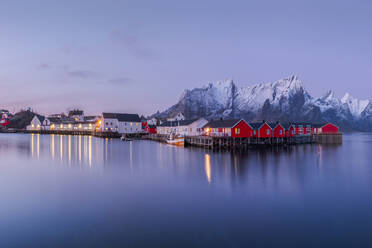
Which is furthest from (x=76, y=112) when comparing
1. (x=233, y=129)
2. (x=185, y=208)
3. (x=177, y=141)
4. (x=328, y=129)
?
(x=185, y=208)

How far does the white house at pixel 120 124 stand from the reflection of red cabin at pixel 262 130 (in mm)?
53832

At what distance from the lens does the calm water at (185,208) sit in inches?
483

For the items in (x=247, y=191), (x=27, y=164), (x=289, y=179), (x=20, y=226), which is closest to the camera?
(x=20, y=226)

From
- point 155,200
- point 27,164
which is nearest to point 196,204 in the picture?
point 155,200

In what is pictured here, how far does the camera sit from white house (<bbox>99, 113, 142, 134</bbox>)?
330 feet

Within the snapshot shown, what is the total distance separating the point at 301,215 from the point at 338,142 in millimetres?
74211

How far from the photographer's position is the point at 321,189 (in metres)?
22.0

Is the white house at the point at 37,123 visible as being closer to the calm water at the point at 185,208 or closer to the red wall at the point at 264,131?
the red wall at the point at 264,131

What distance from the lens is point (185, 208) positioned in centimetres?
1669

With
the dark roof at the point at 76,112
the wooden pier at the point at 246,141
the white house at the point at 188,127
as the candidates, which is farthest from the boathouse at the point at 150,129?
the dark roof at the point at 76,112

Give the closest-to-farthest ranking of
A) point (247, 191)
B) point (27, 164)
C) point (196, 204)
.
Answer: point (196, 204) < point (247, 191) < point (27, 164)

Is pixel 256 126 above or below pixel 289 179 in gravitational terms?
above

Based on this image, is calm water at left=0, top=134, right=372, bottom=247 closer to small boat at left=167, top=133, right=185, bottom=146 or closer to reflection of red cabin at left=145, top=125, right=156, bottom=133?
small boat at left=167, top=133, right=185, bottom=146

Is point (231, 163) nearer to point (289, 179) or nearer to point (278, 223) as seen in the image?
point (289, 179)
